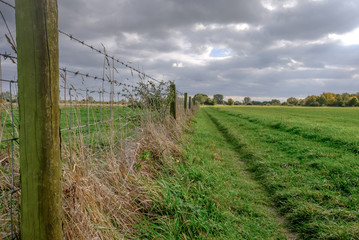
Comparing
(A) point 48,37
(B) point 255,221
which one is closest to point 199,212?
(B) point 255,221

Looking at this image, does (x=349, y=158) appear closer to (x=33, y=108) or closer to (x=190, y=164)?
(x=190, y=164)

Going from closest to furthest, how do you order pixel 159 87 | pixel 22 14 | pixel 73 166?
1. pixel 22 14
2. pixel 73 166
3. pixel 159 87

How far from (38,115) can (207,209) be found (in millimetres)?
2637

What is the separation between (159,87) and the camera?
7.40 metres

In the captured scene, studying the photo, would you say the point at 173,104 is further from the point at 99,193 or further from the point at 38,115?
the point at 38,115

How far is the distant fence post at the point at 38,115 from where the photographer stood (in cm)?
153

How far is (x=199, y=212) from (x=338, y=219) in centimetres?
201

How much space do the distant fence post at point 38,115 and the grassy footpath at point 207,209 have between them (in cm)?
123

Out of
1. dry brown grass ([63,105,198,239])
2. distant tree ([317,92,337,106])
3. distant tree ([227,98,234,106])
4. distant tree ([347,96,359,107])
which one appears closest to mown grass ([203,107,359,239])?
dry brown grass ([63,105,198,239])

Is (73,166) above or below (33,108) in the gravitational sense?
below

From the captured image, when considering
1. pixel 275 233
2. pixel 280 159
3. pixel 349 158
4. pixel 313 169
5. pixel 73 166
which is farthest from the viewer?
pixel 280 159

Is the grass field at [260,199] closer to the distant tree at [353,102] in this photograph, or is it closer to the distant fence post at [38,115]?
the distant fence post at [38,115]

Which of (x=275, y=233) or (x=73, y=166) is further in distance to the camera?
(x=275, y=233)

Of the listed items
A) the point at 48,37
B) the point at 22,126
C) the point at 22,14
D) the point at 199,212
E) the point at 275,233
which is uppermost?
the point at 22,14
